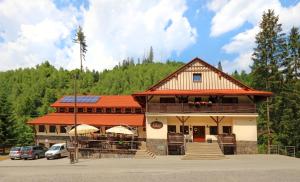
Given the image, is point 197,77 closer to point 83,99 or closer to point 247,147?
point 247,147

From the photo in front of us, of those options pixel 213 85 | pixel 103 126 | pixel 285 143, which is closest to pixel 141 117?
pixel 103 126

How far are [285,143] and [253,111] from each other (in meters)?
16.5

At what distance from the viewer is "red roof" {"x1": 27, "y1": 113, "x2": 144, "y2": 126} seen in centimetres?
4128

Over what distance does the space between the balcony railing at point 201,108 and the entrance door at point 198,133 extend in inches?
104

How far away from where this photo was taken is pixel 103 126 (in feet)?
136

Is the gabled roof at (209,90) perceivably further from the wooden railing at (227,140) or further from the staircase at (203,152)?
the staircase at (203,152)

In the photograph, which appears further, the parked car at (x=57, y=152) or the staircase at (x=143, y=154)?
the parked car at (x=57, y=152)

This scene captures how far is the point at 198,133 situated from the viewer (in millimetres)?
33969

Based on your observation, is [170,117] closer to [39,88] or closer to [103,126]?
[103,126]

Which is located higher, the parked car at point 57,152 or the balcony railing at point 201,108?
the balcony railing at point 201,108

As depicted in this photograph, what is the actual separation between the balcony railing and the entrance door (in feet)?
8.63

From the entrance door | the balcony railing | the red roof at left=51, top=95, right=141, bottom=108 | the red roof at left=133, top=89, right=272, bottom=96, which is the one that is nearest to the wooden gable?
the red roof at left=133, top=89, right=272, bottom=96

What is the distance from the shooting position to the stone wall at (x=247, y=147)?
31547mm

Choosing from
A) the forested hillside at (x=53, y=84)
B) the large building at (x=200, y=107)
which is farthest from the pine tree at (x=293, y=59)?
the forested hillside at (x=53, y=84)
